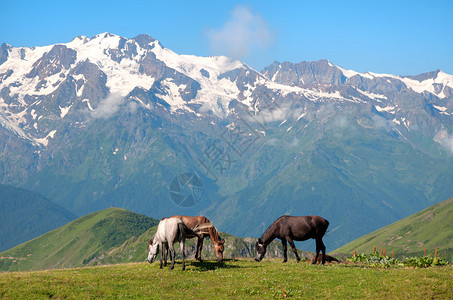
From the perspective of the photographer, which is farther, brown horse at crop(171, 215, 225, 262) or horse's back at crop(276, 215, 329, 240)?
brown horse at crop(171, 215, 225, 262)

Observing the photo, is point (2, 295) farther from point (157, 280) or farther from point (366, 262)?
point (366, 262)

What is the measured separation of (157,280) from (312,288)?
1443 centimetres

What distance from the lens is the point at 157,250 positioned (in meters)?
55.8

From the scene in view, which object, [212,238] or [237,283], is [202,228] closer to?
[212,238]

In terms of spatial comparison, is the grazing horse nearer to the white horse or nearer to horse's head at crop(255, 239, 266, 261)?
horse's head at crop(255, 239, 266, 261)

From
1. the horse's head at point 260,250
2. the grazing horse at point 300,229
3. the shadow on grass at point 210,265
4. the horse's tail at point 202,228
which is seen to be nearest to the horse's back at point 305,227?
the grazing horse at point 300,229

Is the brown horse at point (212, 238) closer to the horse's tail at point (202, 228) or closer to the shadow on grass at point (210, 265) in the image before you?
the horse's tail at point (202, 228)

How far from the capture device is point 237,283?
45906 mm

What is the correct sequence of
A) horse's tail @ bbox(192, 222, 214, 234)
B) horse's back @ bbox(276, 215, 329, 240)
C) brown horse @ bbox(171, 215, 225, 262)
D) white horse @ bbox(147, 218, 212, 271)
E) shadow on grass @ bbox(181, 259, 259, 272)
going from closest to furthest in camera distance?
1. white horse @ bbox(147, 218, 212, 271)
2. shadow on grass @ bbox(181, 259, 259, 272)
3. horse's back @ bbox(276, 215, 329, 240)
4. brown horse @ bbox(171, 215, 225, 262)
5. horse's tail @ bbox(192, 222, 214, 234)

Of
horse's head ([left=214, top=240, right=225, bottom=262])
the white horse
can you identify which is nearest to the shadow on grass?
horse's head ([left=214, top=240, right=225, bottom=262])

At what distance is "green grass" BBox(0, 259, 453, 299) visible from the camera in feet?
140

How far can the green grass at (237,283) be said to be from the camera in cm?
4266

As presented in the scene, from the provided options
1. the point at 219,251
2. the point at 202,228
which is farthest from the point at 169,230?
the point at 219,251

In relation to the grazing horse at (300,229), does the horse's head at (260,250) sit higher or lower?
lower
